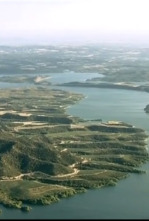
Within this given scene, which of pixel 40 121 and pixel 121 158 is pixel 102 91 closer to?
pixel 40 121

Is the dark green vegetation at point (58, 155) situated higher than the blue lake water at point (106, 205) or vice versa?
the dark green vegetation at point (58, 155)

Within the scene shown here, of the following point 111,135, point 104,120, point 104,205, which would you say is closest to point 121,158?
point 111,135

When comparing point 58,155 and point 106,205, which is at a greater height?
point 58,155

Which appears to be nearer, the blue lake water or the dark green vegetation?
the blue lake water

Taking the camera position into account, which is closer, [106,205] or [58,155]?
[106,205]

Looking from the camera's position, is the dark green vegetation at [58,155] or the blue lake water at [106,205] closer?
the blue lake water at [106,205]

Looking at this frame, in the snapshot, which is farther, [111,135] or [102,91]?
[102,91]

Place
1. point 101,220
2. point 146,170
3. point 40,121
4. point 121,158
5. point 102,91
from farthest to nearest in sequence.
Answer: point 102,91 < point 40,121 < point 121,158 < point 146,170 < point 101,220

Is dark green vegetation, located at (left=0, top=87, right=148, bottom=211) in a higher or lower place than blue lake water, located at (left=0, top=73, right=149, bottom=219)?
higher
